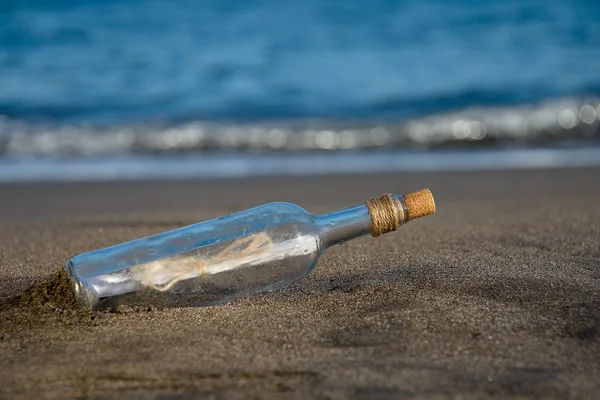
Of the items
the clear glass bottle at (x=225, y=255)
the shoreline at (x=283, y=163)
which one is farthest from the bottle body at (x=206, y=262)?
the shoreline at (x=283, y=163)

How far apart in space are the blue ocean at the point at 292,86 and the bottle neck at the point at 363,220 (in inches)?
141

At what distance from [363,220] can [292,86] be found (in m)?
7.69

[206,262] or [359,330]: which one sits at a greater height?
[206,262]

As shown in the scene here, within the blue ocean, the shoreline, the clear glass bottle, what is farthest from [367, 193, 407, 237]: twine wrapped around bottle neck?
the blue ocean

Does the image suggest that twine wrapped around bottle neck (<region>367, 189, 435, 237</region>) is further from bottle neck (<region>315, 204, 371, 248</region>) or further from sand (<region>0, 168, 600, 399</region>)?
sand (<region>0, 168, 600, 399</region>)

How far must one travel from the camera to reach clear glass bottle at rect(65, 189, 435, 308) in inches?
73.2

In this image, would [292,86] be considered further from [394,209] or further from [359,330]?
[359,330]

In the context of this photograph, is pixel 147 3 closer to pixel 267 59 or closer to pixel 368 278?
pixel 267 59

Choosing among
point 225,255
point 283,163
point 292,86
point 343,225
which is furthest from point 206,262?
point 292,86

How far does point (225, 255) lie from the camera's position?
74.1 inches

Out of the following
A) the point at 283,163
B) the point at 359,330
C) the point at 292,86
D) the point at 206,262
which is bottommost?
the point at 283,163

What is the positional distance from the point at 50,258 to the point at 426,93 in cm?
677

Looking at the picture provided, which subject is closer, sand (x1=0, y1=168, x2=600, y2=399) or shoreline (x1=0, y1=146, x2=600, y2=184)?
sand (x1=0, y1=168, x2=600, y2=399)

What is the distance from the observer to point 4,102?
8.70m
